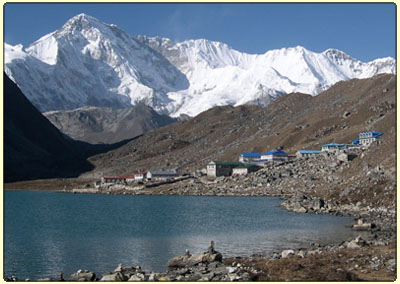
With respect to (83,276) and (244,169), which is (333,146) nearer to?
(244,169)

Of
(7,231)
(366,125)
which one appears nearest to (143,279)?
(7,231)

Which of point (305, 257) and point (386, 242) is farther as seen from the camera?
point (386, 242)

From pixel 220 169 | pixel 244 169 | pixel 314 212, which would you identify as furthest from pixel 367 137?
pixel 314 212

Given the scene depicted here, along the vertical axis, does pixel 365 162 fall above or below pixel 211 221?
above

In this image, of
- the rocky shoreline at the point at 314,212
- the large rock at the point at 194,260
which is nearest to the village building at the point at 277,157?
the rocky shoreline at the point at 314,212

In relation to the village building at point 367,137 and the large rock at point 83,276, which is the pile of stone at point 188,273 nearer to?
the large rock at point 83,276

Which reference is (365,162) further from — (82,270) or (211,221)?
(82,270)
